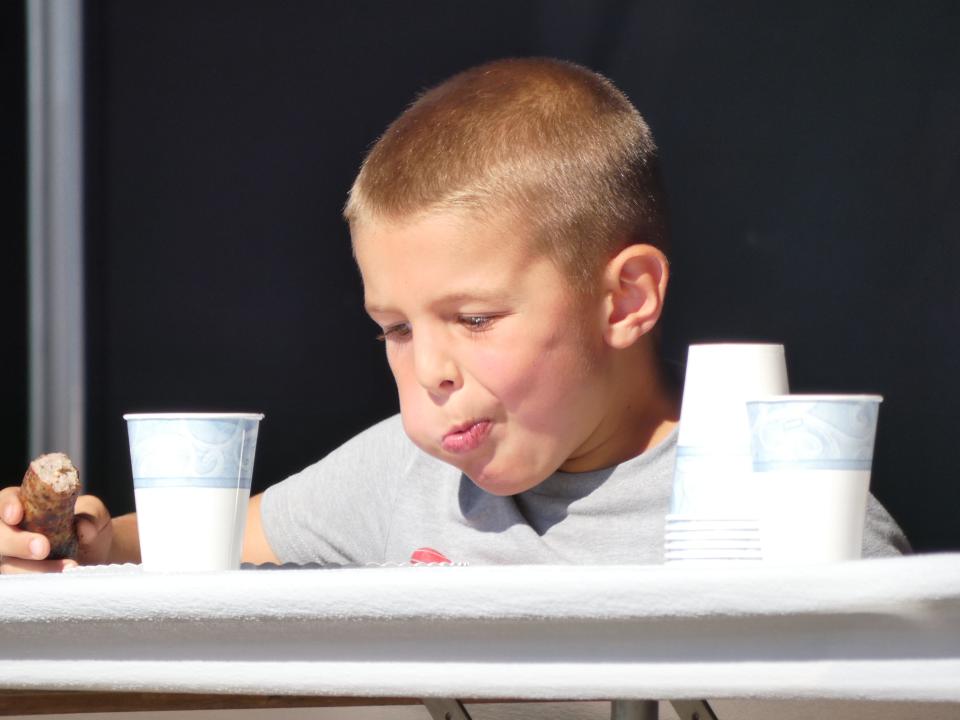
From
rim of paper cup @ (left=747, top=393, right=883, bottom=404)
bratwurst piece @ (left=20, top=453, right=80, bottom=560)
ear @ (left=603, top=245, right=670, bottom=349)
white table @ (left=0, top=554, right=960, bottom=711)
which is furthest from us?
ear @ (left=603, top=245, right=670, bottom=349)

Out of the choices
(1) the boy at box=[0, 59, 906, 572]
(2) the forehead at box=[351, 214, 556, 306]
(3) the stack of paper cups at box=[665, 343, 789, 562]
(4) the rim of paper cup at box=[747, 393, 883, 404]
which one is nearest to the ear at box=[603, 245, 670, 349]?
(1) the boy at box=[0, 59, 906, 572]

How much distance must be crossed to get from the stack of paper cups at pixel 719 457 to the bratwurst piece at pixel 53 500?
0.50 m

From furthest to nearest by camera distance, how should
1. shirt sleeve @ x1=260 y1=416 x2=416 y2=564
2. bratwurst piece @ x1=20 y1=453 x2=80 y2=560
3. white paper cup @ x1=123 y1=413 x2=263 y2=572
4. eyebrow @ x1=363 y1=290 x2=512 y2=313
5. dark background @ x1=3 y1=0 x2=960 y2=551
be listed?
dark background @ x1=3 y1=0 x2=960 y2=551, shirt sleeve @ x1=260 y1=416 x2=416 y2=564, eyebrow @ x1=363 y1=290 x2=512 y2=313, bratwurst piece @ x1=20 y1=453 x2=80 y2=560, white paper cup @ x1=123 y1=413 x2=263 y2=572

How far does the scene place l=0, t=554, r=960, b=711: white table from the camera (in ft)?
2.15

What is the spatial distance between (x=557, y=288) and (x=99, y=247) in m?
1.59

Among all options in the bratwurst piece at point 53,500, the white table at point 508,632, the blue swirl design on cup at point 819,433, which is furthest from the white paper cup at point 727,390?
the bratwurst piece at point 53,500

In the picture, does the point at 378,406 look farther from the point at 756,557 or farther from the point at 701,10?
the point at 756,557

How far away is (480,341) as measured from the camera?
4.20ft

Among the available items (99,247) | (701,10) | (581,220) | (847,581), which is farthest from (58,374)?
(847,581)

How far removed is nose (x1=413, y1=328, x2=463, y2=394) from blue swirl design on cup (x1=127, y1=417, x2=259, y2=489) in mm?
223

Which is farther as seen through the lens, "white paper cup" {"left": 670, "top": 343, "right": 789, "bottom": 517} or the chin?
the chin

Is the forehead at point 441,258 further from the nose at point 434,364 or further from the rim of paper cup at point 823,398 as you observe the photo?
the rim of paper cup at point 823,398

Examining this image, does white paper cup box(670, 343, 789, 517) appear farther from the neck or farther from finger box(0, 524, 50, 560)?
finger box(0, 524, 50, 560)

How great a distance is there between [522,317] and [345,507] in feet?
1.69
